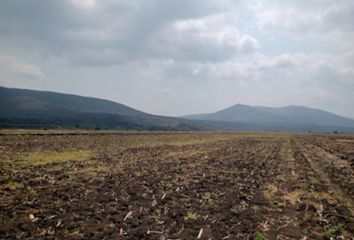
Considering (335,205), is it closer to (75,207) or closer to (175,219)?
(175,219)

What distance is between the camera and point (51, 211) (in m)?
13.2

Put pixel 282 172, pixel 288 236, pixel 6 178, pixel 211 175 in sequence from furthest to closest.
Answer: pixel 282 172 → pixel 211 175 → pixel 6 178 → pixel 288 236

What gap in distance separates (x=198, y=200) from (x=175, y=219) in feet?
11.2

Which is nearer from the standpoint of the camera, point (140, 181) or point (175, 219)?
point (175, 219)

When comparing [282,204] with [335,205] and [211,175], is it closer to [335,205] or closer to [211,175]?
[335,205]

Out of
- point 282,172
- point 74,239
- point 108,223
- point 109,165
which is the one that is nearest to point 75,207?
point 108,223

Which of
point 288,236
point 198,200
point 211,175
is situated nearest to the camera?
point 288,236

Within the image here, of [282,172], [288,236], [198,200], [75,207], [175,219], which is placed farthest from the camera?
[282,172]

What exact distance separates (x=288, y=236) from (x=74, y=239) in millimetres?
6192

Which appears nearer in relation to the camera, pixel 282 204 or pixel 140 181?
pixel 282 204

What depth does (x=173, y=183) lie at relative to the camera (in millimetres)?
20141

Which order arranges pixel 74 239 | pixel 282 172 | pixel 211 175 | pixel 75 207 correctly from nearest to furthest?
pixel 74 239 → pixel 75 207 → pixel 211 175 → pixel 282 172

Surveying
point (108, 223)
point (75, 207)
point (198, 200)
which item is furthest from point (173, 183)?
point (108, 223)

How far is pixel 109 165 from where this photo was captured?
90.0 ft
